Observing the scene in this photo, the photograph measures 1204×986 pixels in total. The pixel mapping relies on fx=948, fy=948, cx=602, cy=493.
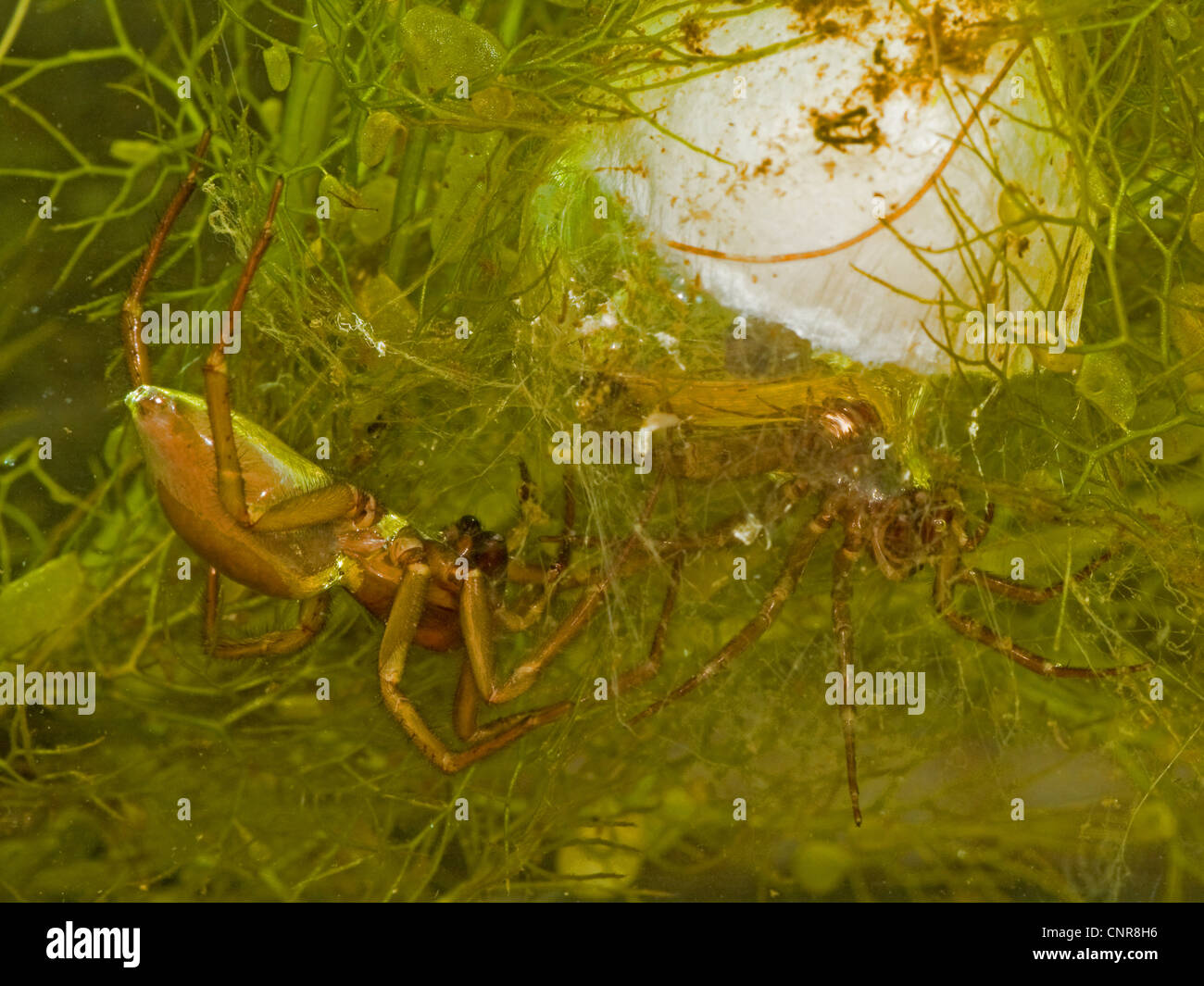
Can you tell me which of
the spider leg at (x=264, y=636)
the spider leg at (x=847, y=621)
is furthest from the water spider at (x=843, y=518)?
the spider leg at (x=264, y=636)

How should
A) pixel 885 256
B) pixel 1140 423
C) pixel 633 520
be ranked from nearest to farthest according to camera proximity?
pixel 885 256 < pixel 633 520 < pixel 1140 423

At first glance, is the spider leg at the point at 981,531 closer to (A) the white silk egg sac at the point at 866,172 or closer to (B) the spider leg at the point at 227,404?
(A) the white silk egg sac at the point at 866,172

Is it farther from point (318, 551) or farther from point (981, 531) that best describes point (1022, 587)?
point (318, 551)

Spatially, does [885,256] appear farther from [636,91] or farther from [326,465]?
[326,465]

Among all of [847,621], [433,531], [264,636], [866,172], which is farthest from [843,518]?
[264,636]

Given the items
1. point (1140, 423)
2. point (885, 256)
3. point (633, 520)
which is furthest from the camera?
point (1140, 423)

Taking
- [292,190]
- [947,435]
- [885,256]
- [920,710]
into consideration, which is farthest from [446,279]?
[920,710]

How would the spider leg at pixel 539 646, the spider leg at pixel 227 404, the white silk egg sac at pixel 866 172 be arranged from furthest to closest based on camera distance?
the spider leg at pixel 539 646 → the spider leg at pixel 227 404 → the white silk egg sac at pixel 866 172
